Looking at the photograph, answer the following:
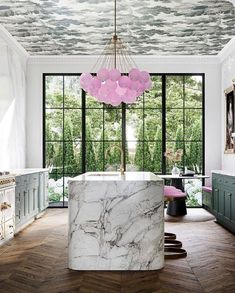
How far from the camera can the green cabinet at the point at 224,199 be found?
6918mm

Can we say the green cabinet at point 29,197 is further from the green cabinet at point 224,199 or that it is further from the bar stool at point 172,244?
the green cabinet at point 224,199

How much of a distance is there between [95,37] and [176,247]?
4.20 meters

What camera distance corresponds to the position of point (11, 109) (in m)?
8.64

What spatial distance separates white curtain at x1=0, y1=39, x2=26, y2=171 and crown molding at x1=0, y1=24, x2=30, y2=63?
0.09 metres

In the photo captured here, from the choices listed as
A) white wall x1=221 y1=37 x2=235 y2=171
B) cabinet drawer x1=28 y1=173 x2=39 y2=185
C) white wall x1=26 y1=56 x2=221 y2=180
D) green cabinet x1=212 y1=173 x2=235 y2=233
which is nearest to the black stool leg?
green cabinet x1=212 y1=173 x2=235 y2=233

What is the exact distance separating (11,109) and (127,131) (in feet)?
8.51

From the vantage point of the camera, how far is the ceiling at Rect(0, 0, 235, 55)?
22.0 feet

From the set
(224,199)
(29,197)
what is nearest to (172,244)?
(224,199)

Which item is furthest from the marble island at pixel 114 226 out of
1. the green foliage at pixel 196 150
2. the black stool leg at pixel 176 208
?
the green foliage at pixel 196 150

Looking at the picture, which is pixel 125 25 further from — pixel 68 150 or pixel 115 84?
pixel 68 150

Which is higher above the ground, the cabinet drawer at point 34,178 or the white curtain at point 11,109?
the white curtain at point 11,109

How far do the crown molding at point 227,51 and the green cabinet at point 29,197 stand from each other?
4185mm

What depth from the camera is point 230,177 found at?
6.97 meters

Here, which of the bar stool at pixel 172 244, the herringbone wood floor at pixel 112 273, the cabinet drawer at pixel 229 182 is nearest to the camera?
the herringbone wood floor at pixel 112 273
